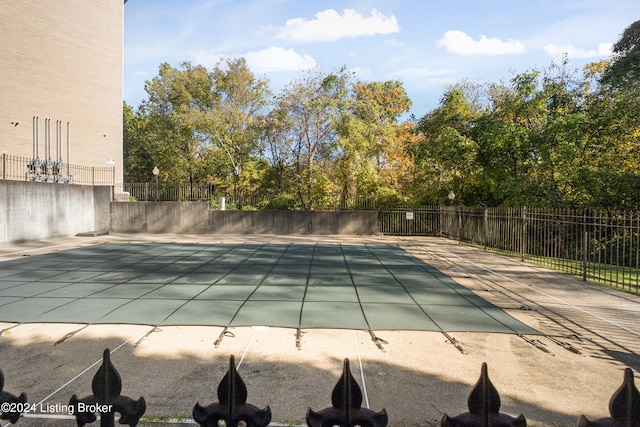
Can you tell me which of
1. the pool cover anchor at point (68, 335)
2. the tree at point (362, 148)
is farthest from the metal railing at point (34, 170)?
the pool cover anchor at point (68, 335)

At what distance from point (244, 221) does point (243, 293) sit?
14.1 m

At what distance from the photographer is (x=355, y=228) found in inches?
820

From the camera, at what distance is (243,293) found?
6.93 metres

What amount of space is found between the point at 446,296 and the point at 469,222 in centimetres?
1148

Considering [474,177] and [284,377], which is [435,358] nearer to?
[284,377]

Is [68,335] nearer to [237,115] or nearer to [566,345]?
[566,345]

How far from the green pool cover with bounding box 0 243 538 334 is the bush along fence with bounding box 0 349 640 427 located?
3797 mm

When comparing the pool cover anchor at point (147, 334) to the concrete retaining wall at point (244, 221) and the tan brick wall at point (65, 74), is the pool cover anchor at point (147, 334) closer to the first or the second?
the concrete retaining wall at point (244, 221)

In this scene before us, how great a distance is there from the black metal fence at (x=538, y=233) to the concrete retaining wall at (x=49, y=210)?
1576cm

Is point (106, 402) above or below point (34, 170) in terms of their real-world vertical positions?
below

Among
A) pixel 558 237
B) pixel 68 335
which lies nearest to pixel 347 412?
pixel 68 335

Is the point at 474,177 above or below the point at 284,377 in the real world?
above

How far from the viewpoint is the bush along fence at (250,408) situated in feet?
4.10

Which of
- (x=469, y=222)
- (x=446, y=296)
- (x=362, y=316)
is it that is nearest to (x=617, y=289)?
(x=446, y=296)
